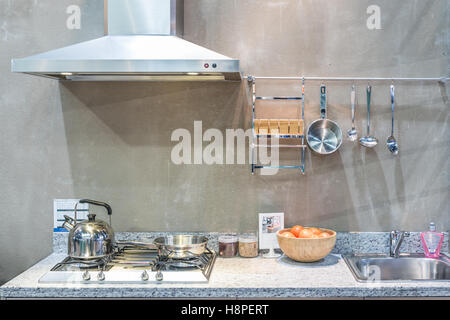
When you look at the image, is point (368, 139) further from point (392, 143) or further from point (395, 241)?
point (395, 241)

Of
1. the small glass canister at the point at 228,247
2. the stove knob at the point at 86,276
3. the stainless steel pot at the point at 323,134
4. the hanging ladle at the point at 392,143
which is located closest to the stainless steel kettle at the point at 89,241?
the stove knob at the point at 86,276

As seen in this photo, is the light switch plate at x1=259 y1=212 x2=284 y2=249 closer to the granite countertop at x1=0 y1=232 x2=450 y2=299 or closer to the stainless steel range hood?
the granite countertop at x1=0 y1=232 x2=450 y2=299

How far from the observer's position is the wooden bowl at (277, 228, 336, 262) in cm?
199

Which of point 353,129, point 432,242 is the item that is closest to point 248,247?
point 353,129

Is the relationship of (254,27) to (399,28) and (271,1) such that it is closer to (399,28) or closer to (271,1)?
(271,1)

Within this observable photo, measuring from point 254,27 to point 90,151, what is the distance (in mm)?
1087

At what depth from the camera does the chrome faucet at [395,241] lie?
2.19m

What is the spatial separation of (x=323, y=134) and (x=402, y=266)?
A: 30.3 inches

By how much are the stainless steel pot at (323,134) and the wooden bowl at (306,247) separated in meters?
0.47

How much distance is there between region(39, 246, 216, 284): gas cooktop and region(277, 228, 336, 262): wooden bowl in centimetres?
36

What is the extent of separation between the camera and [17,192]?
7.67ft

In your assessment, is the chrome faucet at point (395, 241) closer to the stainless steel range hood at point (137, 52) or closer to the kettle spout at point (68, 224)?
the stainless steel range hood at point (137, 52)

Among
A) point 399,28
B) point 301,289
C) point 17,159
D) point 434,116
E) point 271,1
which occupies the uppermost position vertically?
point 271,1

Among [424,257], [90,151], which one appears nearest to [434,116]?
[424,257]
